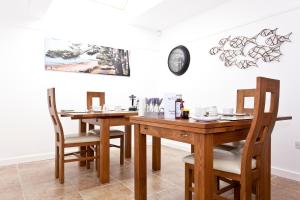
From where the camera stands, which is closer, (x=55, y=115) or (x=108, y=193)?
(x=108, y=193)

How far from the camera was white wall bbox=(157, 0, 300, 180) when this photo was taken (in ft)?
8.53

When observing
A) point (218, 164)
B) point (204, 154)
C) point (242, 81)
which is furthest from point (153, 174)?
point (242, 81)

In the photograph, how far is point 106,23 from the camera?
4020 millimetres

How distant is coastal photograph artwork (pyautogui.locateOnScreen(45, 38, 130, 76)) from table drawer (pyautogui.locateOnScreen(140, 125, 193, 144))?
7.74 feet

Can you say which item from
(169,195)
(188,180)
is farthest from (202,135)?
(169,195)

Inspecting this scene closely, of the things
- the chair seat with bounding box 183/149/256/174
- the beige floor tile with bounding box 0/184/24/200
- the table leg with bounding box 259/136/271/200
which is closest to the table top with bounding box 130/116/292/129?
the chair seat with bounding box 183/149/256/174

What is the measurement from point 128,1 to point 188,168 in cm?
353

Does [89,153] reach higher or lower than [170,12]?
lower

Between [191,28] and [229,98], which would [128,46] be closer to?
[191,28]

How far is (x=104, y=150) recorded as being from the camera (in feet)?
7.84

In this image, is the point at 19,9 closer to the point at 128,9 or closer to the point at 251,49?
the point at 128,9

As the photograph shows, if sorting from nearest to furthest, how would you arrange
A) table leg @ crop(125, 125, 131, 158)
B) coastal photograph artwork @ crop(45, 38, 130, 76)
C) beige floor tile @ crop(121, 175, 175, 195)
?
beige floor tile @ crop(121, 175, 175, 195) → table leg @ crop(125, 125, 131, 158) → coastal photograph artwork @ crop(45, 38, 130, 76)

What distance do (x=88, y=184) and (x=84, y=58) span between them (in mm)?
2256

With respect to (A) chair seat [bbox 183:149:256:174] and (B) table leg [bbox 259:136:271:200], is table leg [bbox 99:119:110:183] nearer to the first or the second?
(A) chair seat [bbox 183:149:256:174]
